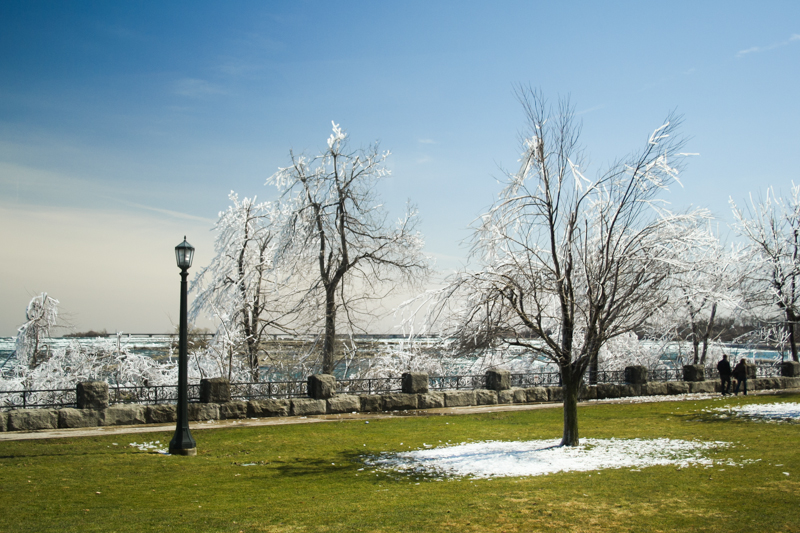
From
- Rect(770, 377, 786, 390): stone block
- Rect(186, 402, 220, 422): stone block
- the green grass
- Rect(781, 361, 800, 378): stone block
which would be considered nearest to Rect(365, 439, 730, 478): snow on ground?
the green grass

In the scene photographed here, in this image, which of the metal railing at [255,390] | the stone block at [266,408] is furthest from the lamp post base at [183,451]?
the stone block at [266,408]

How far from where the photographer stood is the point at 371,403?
56.4 feet

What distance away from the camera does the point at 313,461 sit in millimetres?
10164

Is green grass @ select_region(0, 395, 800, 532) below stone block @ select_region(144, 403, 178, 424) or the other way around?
below

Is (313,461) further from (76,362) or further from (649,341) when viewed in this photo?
(649,341)

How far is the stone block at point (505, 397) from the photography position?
1919cm

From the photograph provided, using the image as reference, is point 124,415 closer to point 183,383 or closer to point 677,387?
point 183,383

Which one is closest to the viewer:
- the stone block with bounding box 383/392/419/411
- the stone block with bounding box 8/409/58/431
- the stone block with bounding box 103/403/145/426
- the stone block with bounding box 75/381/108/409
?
the stone block with bounding box 8/409/58/431

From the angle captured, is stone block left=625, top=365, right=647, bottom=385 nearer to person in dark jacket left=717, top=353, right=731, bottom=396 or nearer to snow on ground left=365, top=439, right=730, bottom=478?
person in dark jacket left=717, top=353, right=731, bottom=396

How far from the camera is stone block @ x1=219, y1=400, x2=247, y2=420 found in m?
15.3

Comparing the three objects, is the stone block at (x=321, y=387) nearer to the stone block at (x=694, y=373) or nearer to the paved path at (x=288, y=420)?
the paved path at (x=288, y=420)

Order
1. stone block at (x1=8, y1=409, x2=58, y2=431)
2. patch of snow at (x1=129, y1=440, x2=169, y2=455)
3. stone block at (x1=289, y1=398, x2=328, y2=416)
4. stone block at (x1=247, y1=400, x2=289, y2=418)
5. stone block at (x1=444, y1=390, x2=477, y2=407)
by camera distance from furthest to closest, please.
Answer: stone block at (x1=444, y1=390, x2=477, y2=407), stone block at (x1=289, y1=398, x2=328, y2=416), stone block at (x1=247, y1=400, x2=289, y2=418), stone block at (x1=8, y1=409, x2=58, y2=431), patch of snow at (x1=129, y1=440, x2=169, y2=455)

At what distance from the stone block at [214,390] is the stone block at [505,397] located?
8.69m

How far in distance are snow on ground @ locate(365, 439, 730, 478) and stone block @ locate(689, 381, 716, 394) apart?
13256 mm
